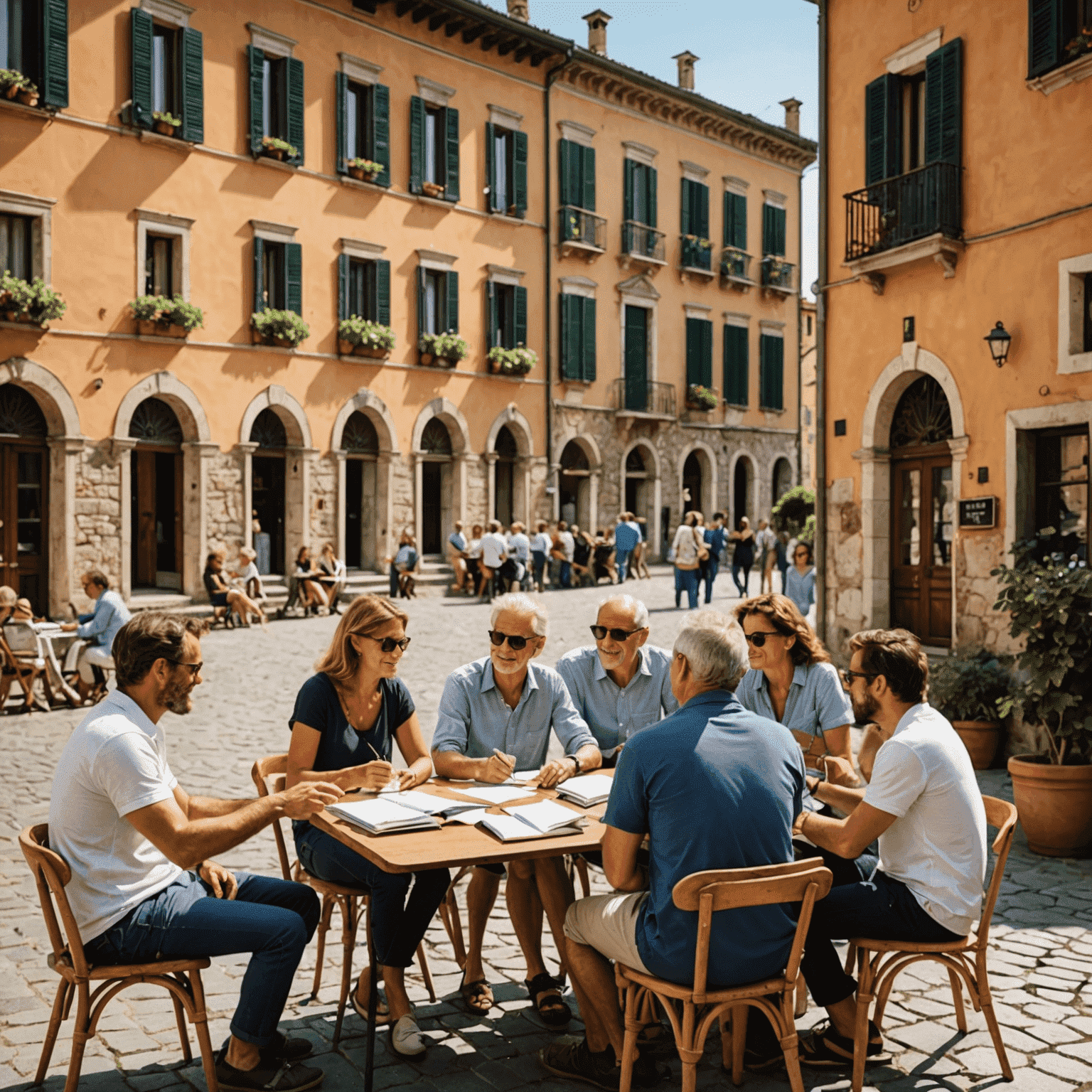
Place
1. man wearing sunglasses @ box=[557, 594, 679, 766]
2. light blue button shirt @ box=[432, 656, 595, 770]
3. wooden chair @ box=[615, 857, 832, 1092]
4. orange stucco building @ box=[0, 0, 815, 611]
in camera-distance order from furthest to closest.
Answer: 1. orange stucco building @ box=[0, 0, 815, 611]
2. man wearing sunglasses @ box=[557, 594, 679, 766]
3. light blue button shirt @ box=[432, 656, 595, 770]
4. wooden chair @ box=[615, 857, 832, 1092]

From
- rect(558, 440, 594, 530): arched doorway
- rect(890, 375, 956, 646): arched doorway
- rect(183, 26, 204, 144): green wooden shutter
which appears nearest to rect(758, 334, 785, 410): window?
rect(558, 440, 594, 530): arched doorway

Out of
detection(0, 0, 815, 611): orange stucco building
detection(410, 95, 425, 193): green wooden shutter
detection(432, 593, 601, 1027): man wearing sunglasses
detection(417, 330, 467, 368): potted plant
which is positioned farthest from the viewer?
detection(417, 330, 467, 368): potted plant

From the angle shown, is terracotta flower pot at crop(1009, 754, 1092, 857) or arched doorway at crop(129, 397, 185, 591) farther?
arched doorway at crop(129, 397, 185, 591)

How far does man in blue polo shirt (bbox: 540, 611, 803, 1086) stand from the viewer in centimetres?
305

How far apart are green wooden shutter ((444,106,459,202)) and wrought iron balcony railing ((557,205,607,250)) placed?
289cm

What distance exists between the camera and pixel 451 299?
894 inches

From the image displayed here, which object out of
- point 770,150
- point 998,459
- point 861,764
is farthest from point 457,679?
point 770,150

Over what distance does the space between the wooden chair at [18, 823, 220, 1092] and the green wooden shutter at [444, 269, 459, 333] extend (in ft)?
65.8

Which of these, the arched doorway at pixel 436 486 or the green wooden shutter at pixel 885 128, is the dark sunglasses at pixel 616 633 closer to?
the green wooden shutter at pixel 885 128

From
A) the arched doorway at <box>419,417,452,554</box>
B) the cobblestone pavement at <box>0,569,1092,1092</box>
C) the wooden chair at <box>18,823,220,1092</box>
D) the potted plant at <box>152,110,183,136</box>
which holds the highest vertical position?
the potted plant at <box>152,110,183,136</box>

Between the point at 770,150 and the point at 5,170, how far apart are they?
19564 mm

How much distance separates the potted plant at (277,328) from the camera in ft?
64.5

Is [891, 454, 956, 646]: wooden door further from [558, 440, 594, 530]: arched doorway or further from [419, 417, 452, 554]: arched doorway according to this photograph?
[558, 440, 594, 530]: arched doorway

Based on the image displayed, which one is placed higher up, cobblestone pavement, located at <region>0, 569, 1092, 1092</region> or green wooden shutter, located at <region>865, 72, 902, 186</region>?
green wooden shutter, located at <region>865, 72, 902, 186</region>
